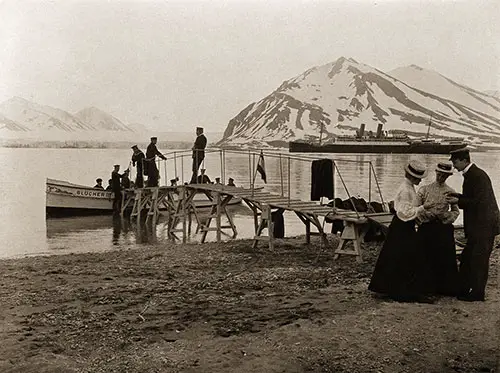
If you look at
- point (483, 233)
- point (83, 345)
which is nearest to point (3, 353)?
point (83, 345)

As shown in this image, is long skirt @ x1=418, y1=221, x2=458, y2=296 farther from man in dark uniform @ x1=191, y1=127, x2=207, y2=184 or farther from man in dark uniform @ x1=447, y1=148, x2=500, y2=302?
man in dark uniform @ x1=191, y1=127, x2=207, y2=184

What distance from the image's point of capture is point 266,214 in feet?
43.2

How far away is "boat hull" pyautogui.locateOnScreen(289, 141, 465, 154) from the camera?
228ft

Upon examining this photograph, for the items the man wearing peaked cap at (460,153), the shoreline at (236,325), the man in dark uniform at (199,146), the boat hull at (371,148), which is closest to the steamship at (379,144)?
the boat hull at (371,148)

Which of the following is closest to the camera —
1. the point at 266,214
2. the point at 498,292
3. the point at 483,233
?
the point at 483,233

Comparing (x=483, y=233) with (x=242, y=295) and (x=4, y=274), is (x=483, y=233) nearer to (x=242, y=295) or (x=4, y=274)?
(x=242, y=295)

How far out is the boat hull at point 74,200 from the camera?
2642cm

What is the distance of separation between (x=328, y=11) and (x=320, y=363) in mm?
6913

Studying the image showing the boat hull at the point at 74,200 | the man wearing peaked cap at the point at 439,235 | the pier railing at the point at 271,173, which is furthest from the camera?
the boat hull at the point at 74,200

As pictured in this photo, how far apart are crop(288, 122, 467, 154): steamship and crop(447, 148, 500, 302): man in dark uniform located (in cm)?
6119

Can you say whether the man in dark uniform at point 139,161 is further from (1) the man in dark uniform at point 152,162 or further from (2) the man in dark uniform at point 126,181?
(2) the man in dark uniform at point 126,181

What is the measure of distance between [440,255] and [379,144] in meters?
70.4

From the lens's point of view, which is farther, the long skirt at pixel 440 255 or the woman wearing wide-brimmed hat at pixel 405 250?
the long skirt at pixel 440 255

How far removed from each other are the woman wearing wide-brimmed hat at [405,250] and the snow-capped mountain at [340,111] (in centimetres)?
5252
